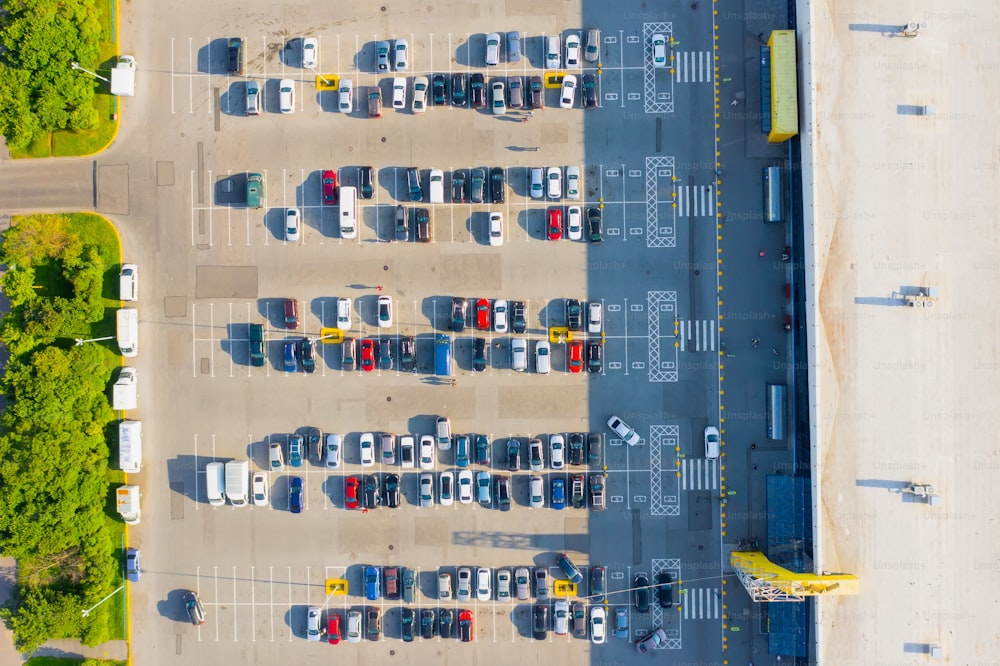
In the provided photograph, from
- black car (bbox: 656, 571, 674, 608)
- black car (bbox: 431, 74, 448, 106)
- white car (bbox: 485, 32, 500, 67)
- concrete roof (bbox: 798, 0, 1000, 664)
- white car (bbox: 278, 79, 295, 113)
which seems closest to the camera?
concrete roof (bbox: 798, 0, 1000, 664)

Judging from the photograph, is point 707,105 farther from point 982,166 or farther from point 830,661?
point 830,661

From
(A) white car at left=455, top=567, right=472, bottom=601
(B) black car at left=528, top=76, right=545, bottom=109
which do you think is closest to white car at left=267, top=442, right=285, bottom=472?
(A) white car at left=455, top=567, right=472, bottom=601

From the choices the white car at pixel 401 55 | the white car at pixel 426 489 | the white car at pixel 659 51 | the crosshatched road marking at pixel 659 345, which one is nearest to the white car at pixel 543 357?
the crosshatched road marking at pixel 659 345

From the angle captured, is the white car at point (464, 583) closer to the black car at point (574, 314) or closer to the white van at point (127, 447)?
the black car at point (574, 314)

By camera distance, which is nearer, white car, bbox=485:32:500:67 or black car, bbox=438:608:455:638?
white car, bbox=485:32:500:67

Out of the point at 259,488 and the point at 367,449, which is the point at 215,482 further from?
the point at 367,449

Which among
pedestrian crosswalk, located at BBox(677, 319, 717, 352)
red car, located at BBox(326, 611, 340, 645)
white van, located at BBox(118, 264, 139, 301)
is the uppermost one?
white van, located at BBox(118, 264, 139, 301)

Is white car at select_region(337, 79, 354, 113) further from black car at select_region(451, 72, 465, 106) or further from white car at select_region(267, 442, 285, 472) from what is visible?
white car at select_region(267, 442, 285, 472)
